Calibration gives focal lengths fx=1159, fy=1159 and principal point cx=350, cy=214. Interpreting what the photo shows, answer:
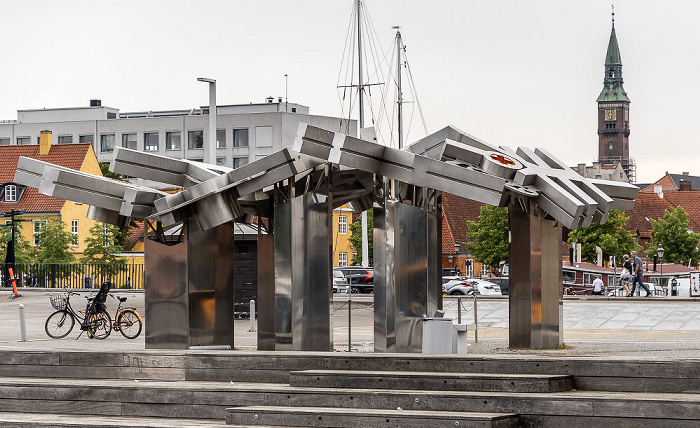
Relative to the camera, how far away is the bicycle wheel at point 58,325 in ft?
82.5

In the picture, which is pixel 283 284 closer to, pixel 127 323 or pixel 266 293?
pixel 266 293

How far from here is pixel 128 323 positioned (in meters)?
25.2

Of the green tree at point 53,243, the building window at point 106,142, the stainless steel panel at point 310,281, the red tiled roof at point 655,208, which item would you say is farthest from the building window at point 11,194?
the stainless steel panel at point 310,281

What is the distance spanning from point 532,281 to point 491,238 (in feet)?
226

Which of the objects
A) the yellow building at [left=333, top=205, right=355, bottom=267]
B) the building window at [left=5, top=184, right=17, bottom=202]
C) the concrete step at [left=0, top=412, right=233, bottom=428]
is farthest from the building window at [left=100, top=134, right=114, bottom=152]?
the concrete step at [left=0, top=412, right=233, bottom=428]

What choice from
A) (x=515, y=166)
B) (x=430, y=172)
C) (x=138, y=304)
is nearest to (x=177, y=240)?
(x=430, y=172)

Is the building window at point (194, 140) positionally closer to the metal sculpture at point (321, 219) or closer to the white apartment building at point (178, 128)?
the white apartment building at point (178, 128)

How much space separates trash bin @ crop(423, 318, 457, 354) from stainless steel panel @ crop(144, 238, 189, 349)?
3.84 meters

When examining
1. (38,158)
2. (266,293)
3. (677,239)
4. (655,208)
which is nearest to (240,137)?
(38,158)

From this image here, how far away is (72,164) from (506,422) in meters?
81.4

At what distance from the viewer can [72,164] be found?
293 ft

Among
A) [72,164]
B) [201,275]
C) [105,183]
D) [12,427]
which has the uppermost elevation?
[72,164]

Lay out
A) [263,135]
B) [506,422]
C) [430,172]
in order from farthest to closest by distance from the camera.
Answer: [263,135], [430,172], [506,422]

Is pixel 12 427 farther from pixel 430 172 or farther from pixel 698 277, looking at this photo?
pixel 698 277
